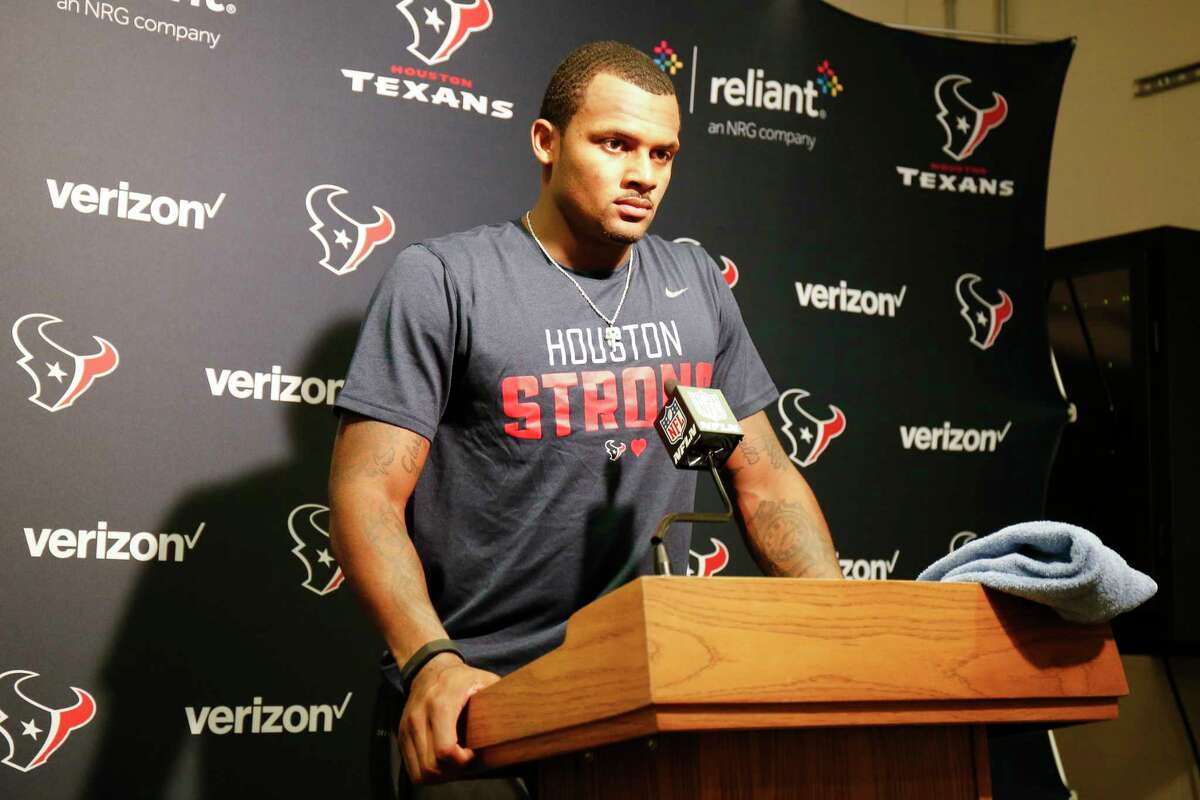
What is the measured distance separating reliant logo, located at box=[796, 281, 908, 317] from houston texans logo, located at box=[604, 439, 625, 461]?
1272 mm

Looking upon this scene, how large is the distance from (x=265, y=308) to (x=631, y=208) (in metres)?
0.89

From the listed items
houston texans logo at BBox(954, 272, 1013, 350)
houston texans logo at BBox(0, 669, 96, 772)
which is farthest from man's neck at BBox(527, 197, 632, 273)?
houston texans logo at BBox(954, 272, 1013, 350)

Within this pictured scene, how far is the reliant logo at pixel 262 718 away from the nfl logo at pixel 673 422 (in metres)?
1.35

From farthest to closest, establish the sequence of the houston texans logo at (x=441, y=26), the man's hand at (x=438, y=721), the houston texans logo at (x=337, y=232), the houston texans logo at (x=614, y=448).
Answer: the houston texans logo at (x=441, y=26), the houston texans logo at (x=337, y=232), the houston texans logo at (x=614, y=448), the man's hand at (x=438, y=721)

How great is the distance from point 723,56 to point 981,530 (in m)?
1.35

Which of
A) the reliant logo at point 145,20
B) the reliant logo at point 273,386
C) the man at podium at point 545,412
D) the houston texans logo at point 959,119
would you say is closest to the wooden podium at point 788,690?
the man at podium at point 545,412

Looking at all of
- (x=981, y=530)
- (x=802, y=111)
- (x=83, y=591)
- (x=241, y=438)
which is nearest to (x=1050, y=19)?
(x=802, y=111)

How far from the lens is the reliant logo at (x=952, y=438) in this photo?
3.15 m

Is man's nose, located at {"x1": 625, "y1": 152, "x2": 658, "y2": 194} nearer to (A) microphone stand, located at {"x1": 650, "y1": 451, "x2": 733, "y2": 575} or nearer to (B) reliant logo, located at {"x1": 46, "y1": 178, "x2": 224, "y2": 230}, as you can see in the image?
(A) microphone stand, located at {"x1": 650, "y1": 451, "x2": 733, "y2": 575}

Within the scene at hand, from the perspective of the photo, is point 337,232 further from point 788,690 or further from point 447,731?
point 788,690

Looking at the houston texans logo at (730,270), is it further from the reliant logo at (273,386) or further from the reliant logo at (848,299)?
the reliant logo at (273,386)

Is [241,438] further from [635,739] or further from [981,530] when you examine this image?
[981,530]

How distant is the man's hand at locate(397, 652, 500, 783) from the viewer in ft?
4.30

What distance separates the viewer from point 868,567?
304 cm
